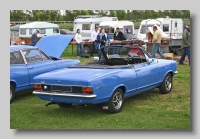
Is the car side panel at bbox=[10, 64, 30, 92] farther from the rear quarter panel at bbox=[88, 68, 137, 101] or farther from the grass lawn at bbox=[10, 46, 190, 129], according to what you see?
the rear quarter panel at bbox=[88, 68, 137, 101]

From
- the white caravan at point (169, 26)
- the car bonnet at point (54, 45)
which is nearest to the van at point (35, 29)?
the white caravan at point (169, 26)

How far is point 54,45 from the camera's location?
1193cm

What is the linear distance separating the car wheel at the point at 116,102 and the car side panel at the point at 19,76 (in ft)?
8.20

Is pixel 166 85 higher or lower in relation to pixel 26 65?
lower

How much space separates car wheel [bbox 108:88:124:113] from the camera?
23.8ft

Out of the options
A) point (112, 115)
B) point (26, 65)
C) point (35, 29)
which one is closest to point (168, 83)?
point (112, 115)

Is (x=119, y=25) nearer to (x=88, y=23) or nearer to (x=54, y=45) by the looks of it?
(x=88, y=23)

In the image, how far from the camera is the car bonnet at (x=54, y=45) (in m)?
11.6

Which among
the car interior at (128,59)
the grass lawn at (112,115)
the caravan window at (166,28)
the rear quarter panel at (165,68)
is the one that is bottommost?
the grass lawn at (112,115)

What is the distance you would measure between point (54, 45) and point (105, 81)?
5.27m

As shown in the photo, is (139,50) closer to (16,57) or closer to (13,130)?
(16,57)

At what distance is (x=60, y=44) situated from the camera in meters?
12.0

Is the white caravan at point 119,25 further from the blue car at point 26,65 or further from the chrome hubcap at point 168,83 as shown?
the chrome hubcap at point 168,83

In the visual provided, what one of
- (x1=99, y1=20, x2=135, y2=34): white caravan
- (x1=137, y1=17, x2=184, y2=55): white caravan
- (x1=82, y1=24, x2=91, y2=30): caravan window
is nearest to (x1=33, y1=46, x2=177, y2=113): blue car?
(x1=137, y1=17, x2=184, y2=55): white caravan
